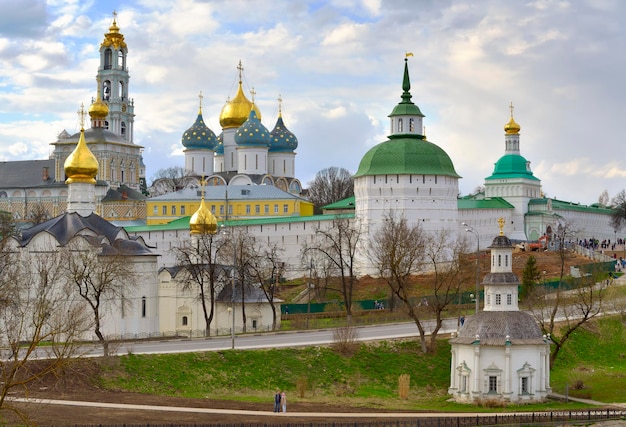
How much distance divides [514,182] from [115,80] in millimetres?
43777

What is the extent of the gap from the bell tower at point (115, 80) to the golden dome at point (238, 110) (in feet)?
65.8

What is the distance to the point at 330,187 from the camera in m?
117

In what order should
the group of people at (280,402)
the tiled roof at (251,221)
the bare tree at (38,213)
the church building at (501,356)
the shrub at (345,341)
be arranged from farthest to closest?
the bare tree at (38,213) → the tiled roof at (251,221) → the shrub at (345,341) → the church building at (501,356) → the group of people at (280,402)

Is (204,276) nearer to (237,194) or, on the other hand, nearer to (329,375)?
(329,375)

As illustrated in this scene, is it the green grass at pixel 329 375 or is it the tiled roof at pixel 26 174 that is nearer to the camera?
the green grass at pixel 329 375

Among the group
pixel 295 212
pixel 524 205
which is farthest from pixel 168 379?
pixel 524 205

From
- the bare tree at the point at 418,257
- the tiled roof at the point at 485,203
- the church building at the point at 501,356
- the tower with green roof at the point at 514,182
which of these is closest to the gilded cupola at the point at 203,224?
the bare tree at the point at 418,257

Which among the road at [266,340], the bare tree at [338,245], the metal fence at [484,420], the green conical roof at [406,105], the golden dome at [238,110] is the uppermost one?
the golden dome at [238,110]

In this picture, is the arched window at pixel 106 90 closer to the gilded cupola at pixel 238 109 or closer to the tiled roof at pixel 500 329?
the gilded cupola at pixel 238 109

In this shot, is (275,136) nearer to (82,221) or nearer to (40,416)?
(82,221)

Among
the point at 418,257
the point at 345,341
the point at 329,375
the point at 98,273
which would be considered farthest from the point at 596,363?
the point at 98,273

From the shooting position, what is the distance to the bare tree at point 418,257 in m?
54.1

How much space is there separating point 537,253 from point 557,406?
33.2m

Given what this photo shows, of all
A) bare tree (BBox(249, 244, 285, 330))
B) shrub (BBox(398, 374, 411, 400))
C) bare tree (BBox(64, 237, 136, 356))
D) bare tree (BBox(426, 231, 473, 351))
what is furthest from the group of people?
bare tree (BBox(426, 231, 473, 351))
